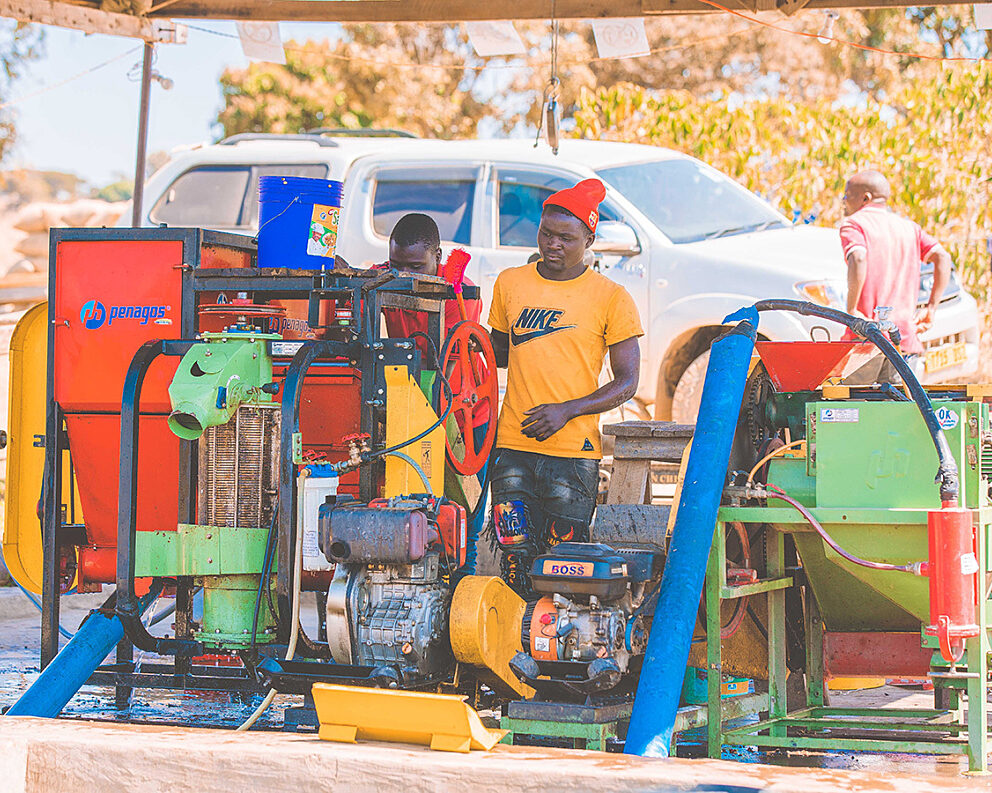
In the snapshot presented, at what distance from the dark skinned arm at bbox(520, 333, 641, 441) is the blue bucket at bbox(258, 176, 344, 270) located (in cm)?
106

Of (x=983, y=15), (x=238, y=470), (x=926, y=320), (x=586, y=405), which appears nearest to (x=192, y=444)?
(x=238, y=470)

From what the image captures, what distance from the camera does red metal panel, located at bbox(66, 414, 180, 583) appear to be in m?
5.21

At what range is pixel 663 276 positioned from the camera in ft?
30.7

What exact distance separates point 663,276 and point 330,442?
14.0 feet

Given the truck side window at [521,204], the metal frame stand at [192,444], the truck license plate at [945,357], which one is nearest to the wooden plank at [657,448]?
the metal frame stand at [192,444]

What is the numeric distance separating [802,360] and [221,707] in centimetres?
309

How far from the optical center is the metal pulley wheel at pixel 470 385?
5.24 metres

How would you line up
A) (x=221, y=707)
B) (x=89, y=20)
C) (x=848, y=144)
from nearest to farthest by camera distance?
1. (x=221, y=707)
2. (x=89, y=20)
3. (x=848, y=144)

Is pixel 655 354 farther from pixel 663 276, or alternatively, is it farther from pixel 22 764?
pixel 22 764

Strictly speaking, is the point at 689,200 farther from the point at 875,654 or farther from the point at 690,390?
the point at 875,654

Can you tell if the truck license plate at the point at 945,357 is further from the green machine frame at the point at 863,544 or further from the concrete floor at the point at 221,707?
the green machine frame at the point at 863,544

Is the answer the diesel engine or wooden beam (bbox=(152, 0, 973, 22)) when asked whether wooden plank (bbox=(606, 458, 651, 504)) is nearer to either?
the diesel engine

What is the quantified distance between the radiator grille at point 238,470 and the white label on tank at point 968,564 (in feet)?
7.92

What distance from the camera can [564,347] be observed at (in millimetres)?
5516
